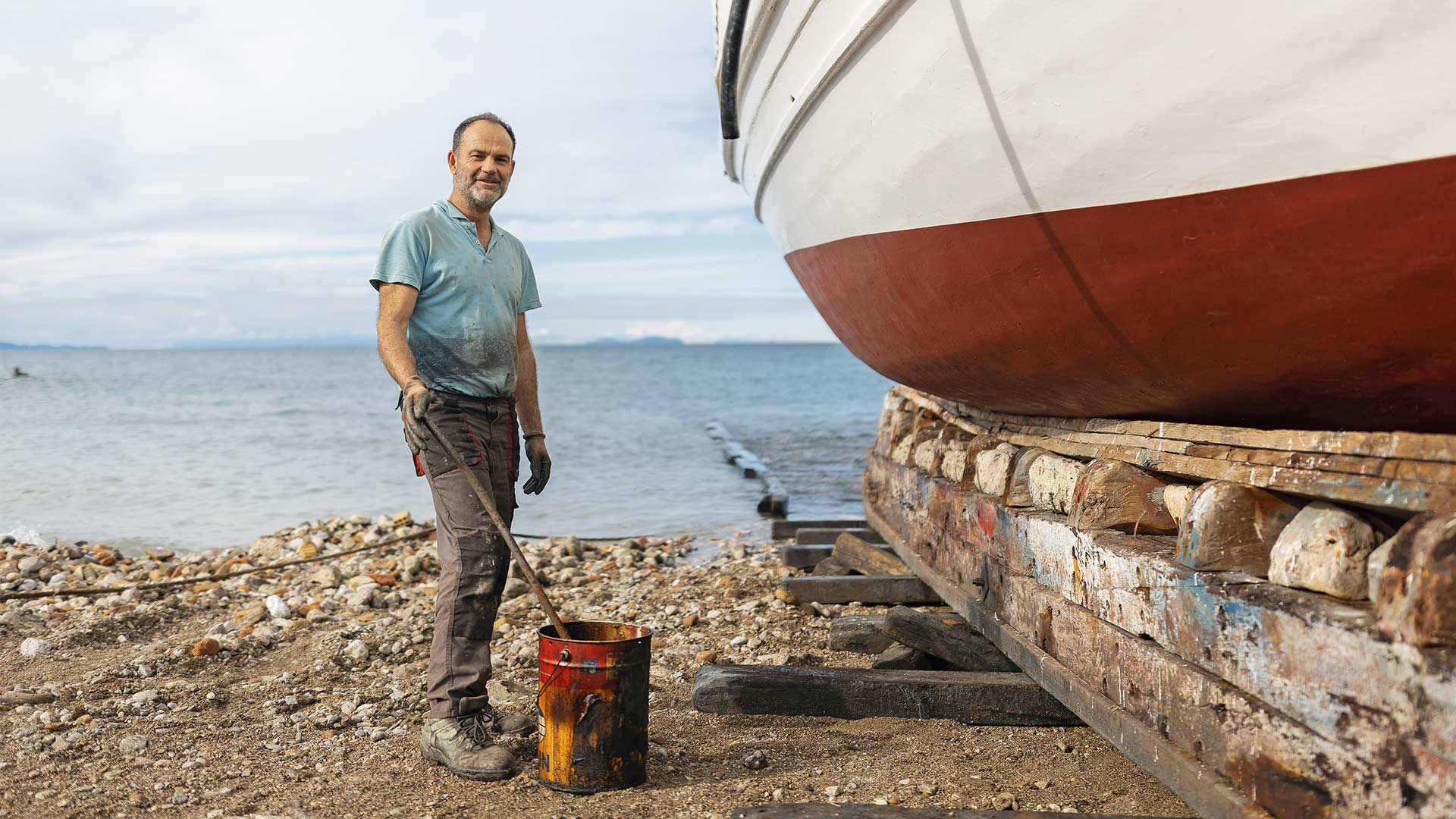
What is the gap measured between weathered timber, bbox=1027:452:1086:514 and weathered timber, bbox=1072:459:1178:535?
0.52 feet

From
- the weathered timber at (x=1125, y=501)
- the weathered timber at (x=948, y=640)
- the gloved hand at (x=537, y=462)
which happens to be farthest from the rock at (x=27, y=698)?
the weathered timber at (x=1125, y=501)

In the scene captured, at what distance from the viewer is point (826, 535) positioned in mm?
6816

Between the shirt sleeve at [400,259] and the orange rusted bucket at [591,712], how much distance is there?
110 centimetres

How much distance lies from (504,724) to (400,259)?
1405mm

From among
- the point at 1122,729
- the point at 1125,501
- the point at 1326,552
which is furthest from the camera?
the point at 1125,501

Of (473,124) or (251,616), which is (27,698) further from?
(473,124)

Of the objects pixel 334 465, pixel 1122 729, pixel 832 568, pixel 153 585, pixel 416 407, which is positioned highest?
pixel 416 407

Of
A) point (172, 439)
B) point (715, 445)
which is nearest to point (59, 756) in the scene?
point (715, 445)

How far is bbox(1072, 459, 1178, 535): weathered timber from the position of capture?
2689mm

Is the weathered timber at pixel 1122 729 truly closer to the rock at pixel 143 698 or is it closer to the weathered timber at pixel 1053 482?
the weathered timber at pixel 1053 482

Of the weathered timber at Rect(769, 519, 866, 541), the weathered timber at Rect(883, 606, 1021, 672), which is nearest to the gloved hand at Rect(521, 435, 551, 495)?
the weathered timber at Rect(883, 606, 1021, 672)

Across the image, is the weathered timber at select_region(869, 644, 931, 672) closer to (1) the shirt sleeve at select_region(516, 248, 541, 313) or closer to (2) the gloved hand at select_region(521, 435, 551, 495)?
(2) the gloved hand at select_region(521, 435, 551, 495)

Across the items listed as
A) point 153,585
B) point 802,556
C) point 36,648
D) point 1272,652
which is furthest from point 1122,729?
point 153,585

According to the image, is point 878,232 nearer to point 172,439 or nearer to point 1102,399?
point 1102,399
